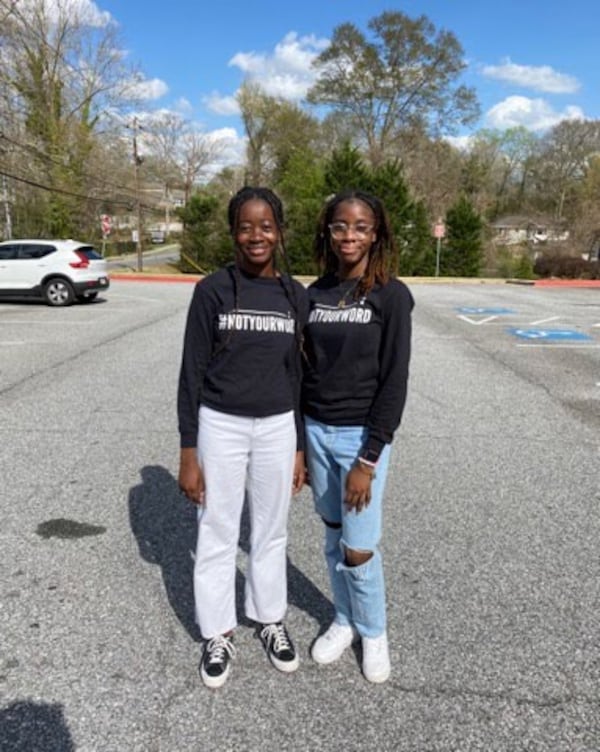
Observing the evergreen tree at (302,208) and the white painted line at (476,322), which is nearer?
the white painted line at (476,322)

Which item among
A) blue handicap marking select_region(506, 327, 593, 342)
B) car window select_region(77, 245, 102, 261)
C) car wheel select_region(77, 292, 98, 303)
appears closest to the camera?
blue handicap marking select_region(506, 327, 593, 342)

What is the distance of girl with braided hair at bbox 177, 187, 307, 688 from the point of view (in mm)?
1939

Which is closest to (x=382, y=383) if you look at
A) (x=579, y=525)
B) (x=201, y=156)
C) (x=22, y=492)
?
(x=579, y=525)

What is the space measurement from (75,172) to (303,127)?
18693 mm

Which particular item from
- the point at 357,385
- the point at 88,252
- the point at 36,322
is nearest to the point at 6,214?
the point at 88,252

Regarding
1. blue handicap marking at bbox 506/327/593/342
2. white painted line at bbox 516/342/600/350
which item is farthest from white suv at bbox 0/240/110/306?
white painted line at bbox 516/342/600/350

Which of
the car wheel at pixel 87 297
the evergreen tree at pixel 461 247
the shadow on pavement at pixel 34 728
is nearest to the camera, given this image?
the shadow on pavement at pixel 34 728

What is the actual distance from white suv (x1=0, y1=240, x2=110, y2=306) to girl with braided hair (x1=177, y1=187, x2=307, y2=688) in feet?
41.6

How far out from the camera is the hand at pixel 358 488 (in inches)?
76.4

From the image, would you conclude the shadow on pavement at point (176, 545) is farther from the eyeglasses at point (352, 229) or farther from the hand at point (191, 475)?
the eyeglasses at point (352, 229)

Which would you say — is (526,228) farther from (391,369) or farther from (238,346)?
(238,346)

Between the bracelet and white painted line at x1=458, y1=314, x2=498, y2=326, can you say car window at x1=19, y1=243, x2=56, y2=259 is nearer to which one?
white painted line at x1=458, y1=314, x2=498, y2=326

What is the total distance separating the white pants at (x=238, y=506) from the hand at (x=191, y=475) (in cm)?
2

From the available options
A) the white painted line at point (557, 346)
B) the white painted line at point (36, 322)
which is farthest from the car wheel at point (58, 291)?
the white painted line at point (557, 346)
